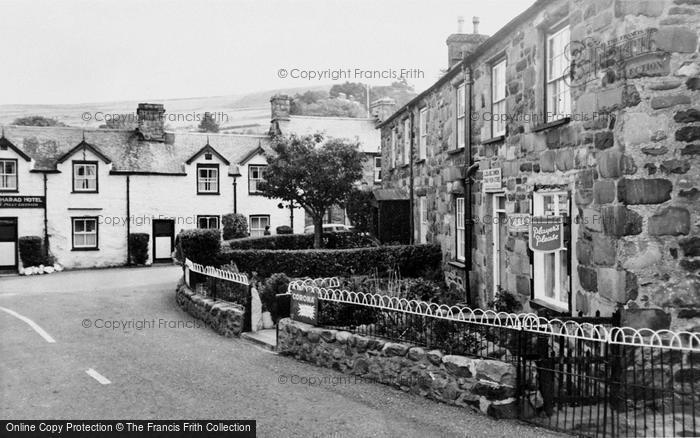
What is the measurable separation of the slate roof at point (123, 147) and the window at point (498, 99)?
2261 cm

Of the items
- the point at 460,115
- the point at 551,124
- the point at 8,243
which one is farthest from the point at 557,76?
the point at 8,243

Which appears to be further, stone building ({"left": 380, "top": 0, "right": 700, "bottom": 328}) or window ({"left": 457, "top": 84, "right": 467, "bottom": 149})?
window ({"left": 457, "top": 84, "right": 467, "bottom": 149})

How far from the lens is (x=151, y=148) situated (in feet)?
111

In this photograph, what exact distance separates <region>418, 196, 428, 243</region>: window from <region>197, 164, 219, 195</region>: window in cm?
1623

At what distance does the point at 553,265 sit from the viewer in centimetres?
1085

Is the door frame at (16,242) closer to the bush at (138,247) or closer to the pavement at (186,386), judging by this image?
the bush at (138,247)

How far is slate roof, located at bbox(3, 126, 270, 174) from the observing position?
31328 millimetres

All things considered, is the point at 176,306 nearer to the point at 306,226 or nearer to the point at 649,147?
the point at 649,147

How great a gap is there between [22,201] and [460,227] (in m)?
22.8

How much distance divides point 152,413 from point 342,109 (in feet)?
283

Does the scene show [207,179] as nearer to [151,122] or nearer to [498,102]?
[151,122]

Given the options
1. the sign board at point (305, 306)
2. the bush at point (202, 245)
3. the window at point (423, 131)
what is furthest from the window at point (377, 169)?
the sign board at point (305, 306)

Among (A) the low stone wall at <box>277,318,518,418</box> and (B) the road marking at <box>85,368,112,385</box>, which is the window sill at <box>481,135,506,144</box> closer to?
(A) the low stone wall at <box>277,318,518,418</box>

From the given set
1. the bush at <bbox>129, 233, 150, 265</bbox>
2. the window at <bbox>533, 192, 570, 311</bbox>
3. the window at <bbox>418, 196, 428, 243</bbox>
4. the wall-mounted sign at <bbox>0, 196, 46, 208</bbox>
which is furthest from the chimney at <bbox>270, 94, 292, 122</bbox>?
the window at <bbox>533, 192, 570, 311</bbox>
